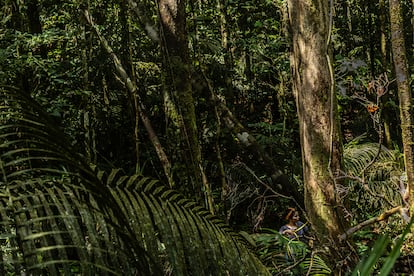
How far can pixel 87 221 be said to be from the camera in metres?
1.21

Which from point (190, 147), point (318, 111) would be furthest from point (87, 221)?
point (318, 111)

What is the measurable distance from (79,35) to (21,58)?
1115 millimetres

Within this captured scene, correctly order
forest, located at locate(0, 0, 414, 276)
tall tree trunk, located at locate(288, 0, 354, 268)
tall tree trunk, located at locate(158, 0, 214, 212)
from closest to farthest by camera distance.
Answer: forest, located at locate(0, 0, 414, 276)
tall tree trunk, located at locate(158, 0, 214, 212)
tall tree trunk, located at locate(288, 0, 354, 268)

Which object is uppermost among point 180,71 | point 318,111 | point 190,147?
point 180,71

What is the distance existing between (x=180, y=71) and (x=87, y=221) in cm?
282

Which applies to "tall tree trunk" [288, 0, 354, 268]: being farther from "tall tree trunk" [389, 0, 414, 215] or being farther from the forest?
"tall tree trunk" [389, 0, 414, 215]

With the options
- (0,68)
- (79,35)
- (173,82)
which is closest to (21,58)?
(0,68)

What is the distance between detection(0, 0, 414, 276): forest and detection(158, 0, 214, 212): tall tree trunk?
0.04ft

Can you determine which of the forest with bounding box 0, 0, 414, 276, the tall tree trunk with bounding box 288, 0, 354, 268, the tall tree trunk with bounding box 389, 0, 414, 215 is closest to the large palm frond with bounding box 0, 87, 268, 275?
the forest with bounding box 0, 0, 414, 276

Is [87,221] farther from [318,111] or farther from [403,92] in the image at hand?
[403,92]

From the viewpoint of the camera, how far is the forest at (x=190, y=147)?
1.24 metres

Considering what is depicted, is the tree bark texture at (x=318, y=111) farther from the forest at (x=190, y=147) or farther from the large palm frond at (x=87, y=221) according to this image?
the large palm frond at (x=87, y=221)

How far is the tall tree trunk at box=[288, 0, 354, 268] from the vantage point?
14.3 feet

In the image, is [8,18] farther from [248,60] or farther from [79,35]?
[248,60]
